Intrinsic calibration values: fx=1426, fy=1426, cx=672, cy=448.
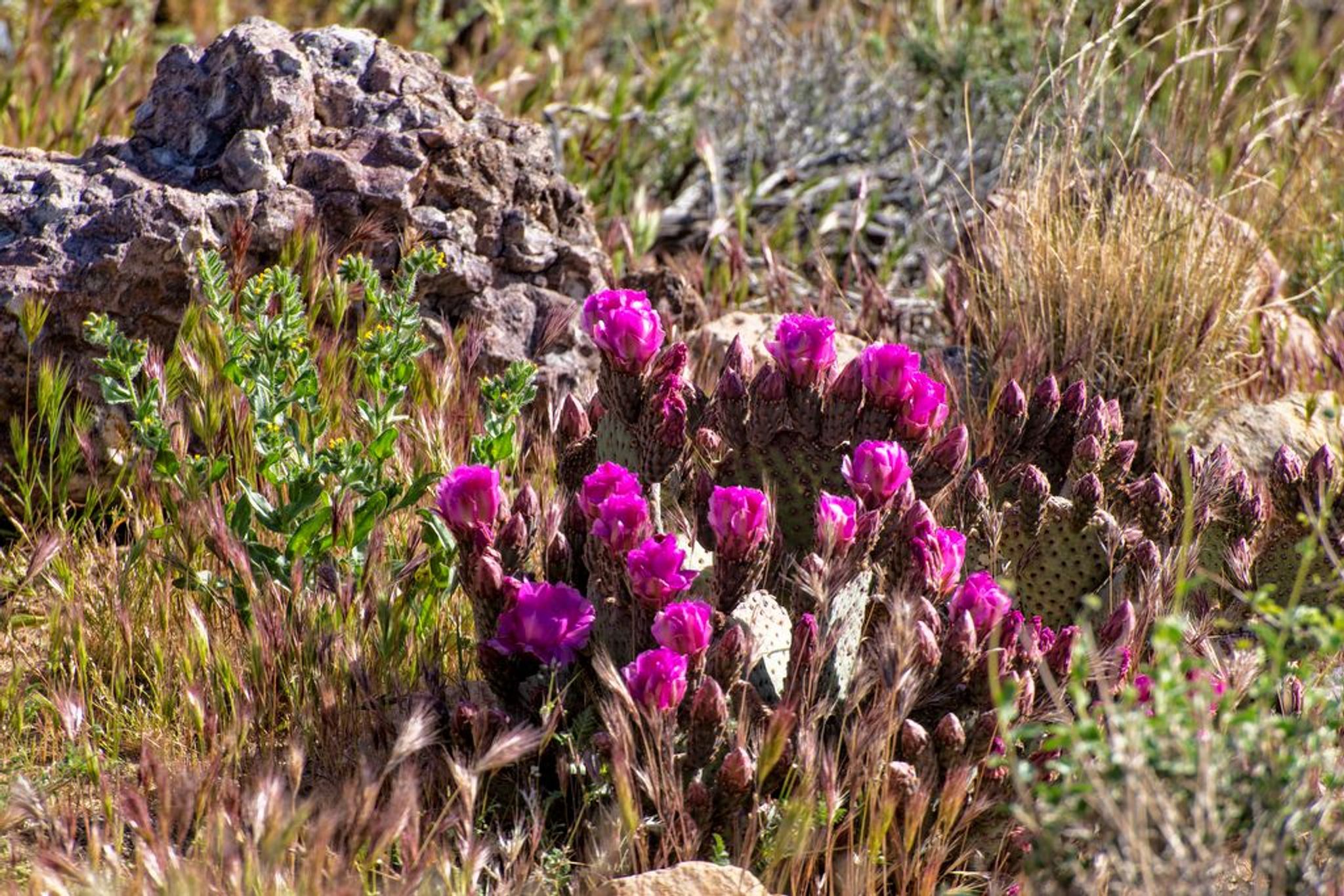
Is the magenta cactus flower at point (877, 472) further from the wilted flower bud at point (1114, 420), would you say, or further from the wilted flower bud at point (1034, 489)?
the wilted flower bud at point (1114, 420)

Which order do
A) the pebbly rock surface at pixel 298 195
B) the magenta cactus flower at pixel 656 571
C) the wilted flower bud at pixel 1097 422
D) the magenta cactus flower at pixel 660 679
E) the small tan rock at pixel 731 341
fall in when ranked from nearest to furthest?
the magenta cactus flower at pixel 660 679 < the magenta cactus flower at pixel 656 571 < the wilted flower bud at pixel 1097 422 < the pebbly rock surface at pixel 298 195 < the small tan rock at pixel 731 341

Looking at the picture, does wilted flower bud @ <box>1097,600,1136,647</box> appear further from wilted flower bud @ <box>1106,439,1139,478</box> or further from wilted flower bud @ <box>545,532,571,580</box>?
wilted flower bud @ <box>545,532,571,580</box>

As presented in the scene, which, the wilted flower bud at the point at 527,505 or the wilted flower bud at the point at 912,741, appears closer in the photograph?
the wilted flower bud at the point at 912,741

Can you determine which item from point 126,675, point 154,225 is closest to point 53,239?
point 154,225

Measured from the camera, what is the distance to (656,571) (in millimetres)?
2312

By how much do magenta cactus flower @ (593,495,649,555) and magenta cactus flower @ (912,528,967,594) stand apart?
1.68 feet

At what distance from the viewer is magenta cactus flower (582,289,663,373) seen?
270 cm

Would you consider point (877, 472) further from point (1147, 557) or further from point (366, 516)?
point (366, 516)

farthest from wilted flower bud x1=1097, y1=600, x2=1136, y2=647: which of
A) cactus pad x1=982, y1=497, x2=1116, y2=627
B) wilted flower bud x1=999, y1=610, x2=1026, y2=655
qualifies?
cactus pad x1=982, y1=497, x2=1116, y2=627

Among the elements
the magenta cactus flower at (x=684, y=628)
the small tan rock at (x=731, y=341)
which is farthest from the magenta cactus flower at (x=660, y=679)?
the small tan rock at (x=731, y=341)

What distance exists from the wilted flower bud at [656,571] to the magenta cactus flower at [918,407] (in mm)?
642

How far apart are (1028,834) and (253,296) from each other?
1.70 meters

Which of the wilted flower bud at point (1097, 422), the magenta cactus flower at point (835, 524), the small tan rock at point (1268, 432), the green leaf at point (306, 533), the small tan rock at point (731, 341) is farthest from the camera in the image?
the small tan rock at point (731, 341)

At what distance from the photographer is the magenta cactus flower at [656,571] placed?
90.7 inches
